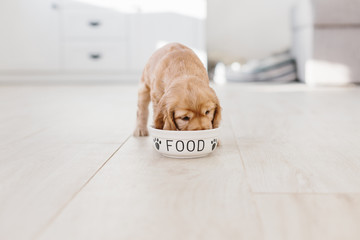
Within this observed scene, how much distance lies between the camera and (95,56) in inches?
176

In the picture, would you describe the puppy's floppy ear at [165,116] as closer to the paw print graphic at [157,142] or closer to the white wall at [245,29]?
the paw print graphic at [157,142]

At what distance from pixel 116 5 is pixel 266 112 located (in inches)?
109

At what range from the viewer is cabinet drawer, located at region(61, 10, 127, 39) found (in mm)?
4359

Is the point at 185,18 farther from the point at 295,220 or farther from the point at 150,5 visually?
the point at 295,220

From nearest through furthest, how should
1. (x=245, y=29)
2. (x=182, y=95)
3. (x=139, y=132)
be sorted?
(x=182, y=95)
(x=139, y=132)
(x=245, y=29)

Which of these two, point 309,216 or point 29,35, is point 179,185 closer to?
point 309,216

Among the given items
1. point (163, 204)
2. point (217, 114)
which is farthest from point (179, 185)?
point (217, 114)

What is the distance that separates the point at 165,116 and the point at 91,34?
3555 mm

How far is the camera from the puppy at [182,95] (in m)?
1.10


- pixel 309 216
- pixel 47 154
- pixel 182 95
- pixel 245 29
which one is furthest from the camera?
pixel 245 29

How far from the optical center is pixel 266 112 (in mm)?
2150

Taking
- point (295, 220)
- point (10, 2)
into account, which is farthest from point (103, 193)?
point (10, 2)

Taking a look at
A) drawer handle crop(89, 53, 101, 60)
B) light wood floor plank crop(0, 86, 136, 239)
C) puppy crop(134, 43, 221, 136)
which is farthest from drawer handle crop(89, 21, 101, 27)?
puppy crop(134, 43, 221, 136)

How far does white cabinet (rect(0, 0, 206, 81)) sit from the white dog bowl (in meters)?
3.36
